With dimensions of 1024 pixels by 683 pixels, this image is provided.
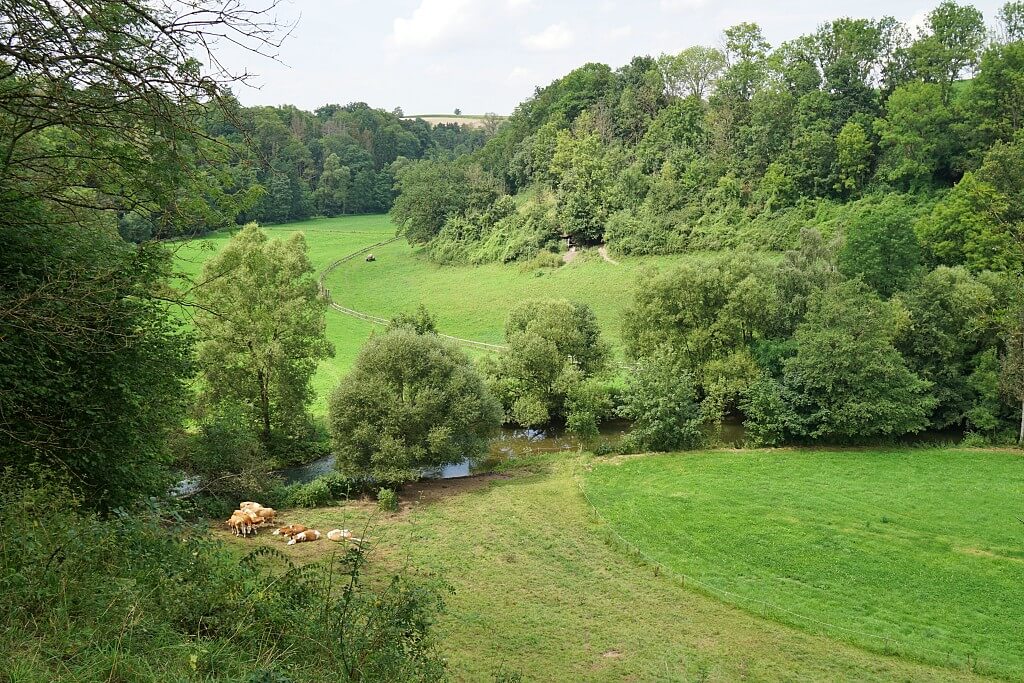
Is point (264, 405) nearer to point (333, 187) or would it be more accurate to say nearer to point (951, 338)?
point (951, 338)

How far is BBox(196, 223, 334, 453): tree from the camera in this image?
100 ft

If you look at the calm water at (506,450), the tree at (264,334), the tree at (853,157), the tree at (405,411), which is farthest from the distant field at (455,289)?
the tree at (405,411)

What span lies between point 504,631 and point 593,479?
14.1 metres

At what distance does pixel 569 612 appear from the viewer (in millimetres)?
17078

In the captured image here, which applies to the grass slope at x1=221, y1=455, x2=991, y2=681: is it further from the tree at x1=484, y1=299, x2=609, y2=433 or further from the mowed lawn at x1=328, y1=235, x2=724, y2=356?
the mowed lawn at x1=328, y1=235, x2=724, y2=356

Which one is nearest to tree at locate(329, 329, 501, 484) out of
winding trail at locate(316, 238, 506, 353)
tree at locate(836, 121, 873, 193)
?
winding trail at locate(316, 238, 506, 353)

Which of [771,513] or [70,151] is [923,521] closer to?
[771,513]

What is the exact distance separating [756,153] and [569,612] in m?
54.6

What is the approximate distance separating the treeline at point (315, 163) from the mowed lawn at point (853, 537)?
16.0m

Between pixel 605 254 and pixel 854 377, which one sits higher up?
pixel 605 254

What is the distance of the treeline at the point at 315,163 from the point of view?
369 inches

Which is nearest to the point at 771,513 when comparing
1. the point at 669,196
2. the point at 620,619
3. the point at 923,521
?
the point at 923,521

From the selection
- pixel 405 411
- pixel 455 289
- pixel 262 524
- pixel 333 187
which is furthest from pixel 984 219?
pixel 333 187

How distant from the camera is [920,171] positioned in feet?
165
